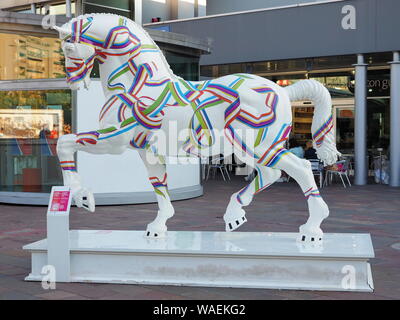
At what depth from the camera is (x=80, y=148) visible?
5.18 meters

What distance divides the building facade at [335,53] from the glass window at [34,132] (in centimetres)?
432

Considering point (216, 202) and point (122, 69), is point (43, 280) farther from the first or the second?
point (216, 202)

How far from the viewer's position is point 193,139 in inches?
207

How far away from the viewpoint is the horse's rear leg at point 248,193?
5516 millimetres

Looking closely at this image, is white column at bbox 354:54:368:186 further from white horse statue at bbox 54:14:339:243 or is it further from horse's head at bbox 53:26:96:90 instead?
horse's head at bbox 53:26:96:90

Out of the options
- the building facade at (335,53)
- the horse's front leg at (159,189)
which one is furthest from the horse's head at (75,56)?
the building facade at (335,53)

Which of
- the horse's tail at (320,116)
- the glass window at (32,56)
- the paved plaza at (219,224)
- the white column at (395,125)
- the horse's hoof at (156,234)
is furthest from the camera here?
the white column at (395,125)

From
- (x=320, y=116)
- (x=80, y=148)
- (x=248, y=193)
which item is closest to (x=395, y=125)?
(x=320, y=116)

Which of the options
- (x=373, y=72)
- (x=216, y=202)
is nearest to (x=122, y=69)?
(x=216, y=202)

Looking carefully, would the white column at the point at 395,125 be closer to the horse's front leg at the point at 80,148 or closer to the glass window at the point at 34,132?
the glass window at the point at 34,132

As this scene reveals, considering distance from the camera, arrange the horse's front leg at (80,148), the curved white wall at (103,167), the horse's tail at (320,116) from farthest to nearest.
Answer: the curved white wall at (103,167), the horse's tail at (320,116), the horse's front leg at (80,148)

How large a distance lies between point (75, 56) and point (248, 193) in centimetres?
207

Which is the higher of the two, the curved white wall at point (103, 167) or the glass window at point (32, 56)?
the glass window at point (32, 56)

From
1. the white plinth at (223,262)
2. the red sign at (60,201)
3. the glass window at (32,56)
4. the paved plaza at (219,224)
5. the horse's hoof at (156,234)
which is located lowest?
the paved plaza at (219,224)
